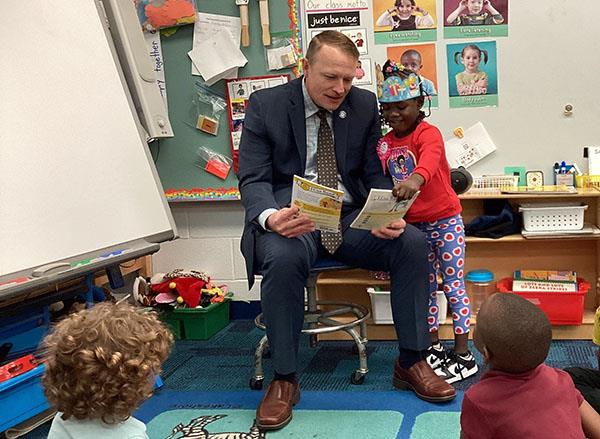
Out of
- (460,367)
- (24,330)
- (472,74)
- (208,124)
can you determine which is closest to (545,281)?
(460,367)

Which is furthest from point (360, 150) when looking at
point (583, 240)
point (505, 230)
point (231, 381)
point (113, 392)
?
point (113, 392)

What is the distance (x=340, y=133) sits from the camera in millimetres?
2133

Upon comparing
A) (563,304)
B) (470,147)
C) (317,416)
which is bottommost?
(317,416)

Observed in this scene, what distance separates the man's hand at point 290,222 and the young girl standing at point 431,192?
388 mm

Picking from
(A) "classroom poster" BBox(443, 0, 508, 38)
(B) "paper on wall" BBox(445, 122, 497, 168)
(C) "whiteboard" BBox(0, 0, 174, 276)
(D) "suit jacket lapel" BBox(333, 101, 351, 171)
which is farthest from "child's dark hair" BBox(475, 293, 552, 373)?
(A) "classroom poster" BBox(443, 0, 508, 38)

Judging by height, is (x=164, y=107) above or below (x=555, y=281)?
above

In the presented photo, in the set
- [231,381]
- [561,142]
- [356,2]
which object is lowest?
[231,381]

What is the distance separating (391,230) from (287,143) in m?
0.44

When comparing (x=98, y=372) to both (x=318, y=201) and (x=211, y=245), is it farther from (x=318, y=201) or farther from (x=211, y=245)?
(x=211, y=245)

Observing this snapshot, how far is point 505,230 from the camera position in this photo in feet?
8.27

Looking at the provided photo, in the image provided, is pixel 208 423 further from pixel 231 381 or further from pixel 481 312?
pixel 481 312

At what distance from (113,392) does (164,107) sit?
1842 millimetres

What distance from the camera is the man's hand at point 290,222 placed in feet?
6.18

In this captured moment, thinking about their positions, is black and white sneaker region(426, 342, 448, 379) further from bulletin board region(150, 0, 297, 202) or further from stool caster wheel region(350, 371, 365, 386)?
bulletin board region(150, 0, 297, 202)
